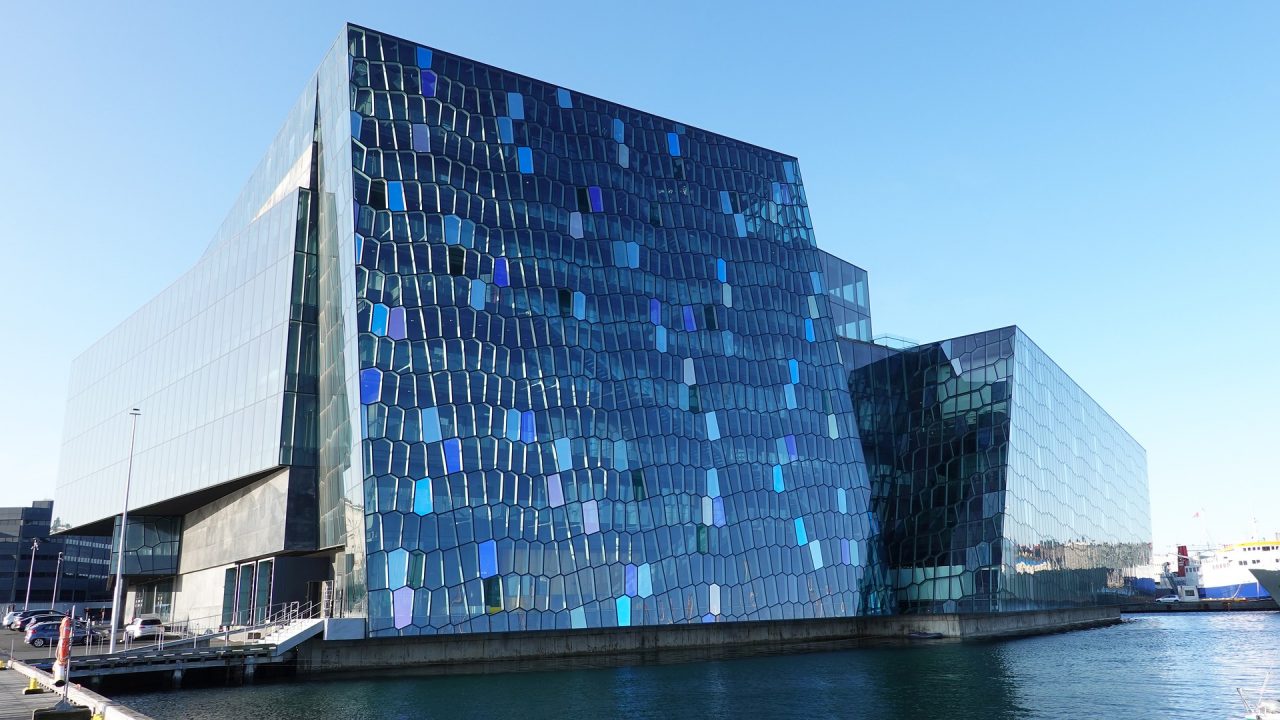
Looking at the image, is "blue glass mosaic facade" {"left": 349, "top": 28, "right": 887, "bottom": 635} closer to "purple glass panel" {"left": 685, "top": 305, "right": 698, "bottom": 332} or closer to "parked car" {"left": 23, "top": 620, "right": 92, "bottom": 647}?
"purple glass panel" {"left": 685, "top": 305, "right": 698, "bottom": 332}

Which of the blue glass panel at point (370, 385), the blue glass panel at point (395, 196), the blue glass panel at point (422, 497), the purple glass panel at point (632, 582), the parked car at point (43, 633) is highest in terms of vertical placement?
the blue glass panel at point (395, 196)

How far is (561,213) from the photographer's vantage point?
44031 mm

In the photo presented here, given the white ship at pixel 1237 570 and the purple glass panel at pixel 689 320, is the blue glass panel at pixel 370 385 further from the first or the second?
the white ship at pixel 1237 570

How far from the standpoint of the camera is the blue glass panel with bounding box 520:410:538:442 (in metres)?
39.4

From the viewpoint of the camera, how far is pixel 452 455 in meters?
37.4

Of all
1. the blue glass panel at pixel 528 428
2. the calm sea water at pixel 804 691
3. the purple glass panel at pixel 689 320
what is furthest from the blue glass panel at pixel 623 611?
the purple glass panel at pixel 689 320

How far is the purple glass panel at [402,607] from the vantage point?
114 feet

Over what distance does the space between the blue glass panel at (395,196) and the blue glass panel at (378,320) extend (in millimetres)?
4053

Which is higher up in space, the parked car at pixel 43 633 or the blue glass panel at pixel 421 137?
the blue glass panel at pixel 421 137

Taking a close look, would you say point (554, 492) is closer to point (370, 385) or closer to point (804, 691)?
point (370, 385)

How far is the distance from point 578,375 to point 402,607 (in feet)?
38.4

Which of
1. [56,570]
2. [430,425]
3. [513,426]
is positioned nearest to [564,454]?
[513,426]

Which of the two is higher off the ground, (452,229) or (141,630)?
(452,229)

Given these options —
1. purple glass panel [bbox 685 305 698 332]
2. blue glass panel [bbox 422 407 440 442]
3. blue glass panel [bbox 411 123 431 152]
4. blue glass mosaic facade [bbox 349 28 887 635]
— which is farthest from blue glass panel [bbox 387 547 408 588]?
purple glass panel [bbox 685 305 698 332]
